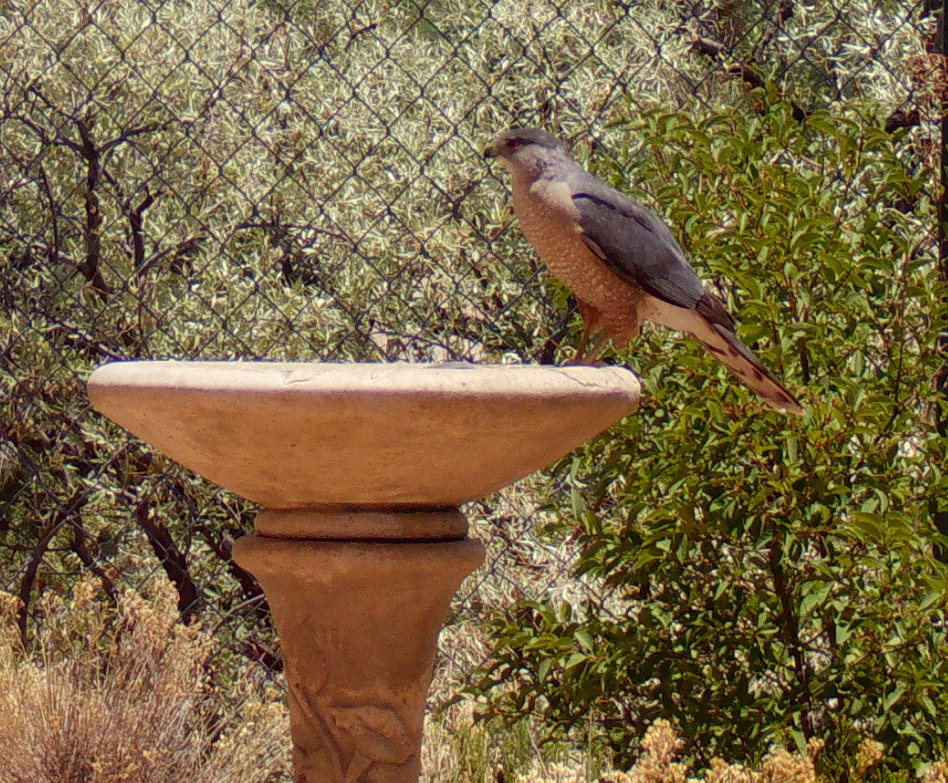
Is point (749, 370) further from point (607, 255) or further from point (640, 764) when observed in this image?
point (640, 764)

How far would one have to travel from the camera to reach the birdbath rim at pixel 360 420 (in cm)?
195

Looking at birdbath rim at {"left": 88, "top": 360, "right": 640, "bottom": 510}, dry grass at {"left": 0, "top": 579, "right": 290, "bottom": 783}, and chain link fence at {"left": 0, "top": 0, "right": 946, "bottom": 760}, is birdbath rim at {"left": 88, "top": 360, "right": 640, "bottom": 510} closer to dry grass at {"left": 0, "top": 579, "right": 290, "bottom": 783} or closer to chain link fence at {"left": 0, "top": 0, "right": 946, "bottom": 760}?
dry grass at {"left": 0, "top": 579, "right": 290, "bottom": 783}

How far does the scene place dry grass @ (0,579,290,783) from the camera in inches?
124

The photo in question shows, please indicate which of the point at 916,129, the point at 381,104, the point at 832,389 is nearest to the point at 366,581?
the point at 832,389

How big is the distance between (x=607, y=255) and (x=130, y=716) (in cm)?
150

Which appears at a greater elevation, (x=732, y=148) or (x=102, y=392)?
(x=732, y=148)

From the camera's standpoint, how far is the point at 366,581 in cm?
228

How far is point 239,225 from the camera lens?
4270mm

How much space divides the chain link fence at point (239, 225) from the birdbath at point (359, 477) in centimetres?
158

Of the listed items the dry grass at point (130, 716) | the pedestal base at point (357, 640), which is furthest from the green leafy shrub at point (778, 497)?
the dry grass at point (130, 716)

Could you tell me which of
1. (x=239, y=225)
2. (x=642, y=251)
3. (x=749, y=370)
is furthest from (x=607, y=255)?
(x=239, y=225)

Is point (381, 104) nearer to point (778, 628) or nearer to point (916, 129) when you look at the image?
point (916, 129)

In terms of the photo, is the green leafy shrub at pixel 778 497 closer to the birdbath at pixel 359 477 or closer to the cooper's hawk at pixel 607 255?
the cooper's hawk at pixel 607 255

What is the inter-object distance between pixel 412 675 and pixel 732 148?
124 centimetres
